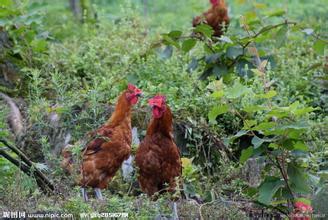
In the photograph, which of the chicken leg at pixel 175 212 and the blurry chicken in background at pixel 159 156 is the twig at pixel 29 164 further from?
the chicken leg at pixel 175 212

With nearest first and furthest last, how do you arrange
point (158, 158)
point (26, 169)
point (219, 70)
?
point (26, 169) → point (158, 158) → point (219, 70)

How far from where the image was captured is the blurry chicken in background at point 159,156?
7.11 metres

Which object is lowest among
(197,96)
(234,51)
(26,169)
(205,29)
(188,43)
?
(197,96)

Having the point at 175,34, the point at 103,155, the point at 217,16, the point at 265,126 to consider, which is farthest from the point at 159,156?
the point at 217,16

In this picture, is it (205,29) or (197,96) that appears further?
(197,96)

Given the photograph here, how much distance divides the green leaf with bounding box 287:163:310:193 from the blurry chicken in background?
1113mm

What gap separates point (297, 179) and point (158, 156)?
136 centimetres

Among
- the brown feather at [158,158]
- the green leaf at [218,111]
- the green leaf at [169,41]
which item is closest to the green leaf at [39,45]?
the green leaf at [169,41]

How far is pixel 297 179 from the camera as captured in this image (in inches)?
248

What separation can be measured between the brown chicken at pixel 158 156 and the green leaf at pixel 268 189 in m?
0.97

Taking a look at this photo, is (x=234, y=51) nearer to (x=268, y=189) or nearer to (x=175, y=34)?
(x=175, y=34)

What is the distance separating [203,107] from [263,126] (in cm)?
248

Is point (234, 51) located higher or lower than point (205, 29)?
lower

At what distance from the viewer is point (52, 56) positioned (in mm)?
10344
